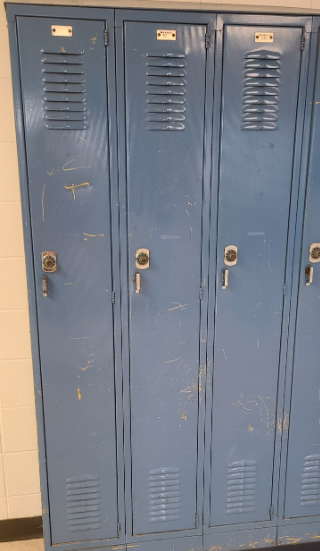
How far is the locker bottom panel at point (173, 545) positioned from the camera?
210 cm

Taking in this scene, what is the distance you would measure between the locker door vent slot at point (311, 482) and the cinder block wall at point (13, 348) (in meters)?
1.45

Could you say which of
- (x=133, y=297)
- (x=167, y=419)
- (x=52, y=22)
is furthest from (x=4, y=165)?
(x=167, y=419)

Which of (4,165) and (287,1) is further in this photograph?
(4,165)

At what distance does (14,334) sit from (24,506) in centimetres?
101

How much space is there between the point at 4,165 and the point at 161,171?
77 cm

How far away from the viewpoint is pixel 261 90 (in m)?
1.80

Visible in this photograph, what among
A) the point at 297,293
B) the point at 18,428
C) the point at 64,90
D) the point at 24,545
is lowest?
the point at 24,545

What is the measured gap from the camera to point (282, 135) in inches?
73.3

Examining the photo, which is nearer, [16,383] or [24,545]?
[16,383]

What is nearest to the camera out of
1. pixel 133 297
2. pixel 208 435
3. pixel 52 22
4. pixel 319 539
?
pixel 52 22

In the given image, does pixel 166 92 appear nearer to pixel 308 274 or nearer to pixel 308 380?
pixel 308 274

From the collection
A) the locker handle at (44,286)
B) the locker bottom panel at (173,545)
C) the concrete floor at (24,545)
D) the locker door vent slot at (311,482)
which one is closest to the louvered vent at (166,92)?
the locker handle at (44,286)

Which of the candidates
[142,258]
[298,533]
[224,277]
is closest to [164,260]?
[142,258]

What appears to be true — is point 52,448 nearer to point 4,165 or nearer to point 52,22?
point 4,165
